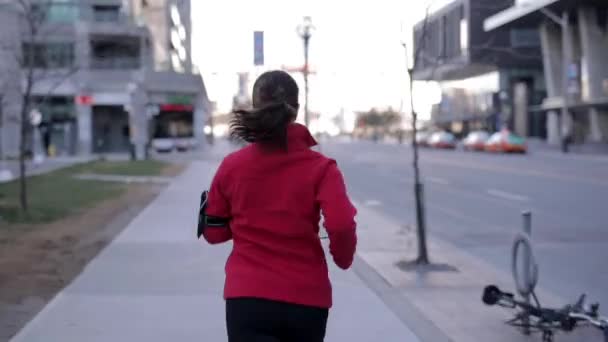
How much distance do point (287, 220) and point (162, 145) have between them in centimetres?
5802

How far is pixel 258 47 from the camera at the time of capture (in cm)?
1157

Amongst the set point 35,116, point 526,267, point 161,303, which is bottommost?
point 161,303

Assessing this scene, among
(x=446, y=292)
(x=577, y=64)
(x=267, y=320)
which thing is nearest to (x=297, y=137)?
(x=267, y=320)

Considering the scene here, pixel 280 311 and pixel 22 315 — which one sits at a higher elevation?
pixel 280 311

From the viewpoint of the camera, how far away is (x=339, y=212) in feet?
10.6

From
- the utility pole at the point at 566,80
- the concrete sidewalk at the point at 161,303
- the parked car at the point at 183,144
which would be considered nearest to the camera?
the concrete sidewalk at the point at 161,303

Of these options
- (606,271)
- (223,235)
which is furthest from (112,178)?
(223,235)

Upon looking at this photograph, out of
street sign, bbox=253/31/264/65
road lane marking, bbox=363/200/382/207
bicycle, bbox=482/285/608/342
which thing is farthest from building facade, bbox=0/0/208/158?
bicycle, bbox=482/285/608/342

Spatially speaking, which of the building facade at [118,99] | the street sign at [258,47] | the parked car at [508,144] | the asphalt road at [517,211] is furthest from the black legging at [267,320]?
the parked car at [508,144]

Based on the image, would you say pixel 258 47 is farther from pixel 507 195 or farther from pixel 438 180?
pixel 438 180

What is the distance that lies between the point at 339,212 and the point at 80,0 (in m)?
38.2

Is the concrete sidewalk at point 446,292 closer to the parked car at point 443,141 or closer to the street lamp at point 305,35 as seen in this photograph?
the street lamp at point 305,35

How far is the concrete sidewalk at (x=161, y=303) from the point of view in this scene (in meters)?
6.89

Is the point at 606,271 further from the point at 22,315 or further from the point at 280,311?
the point at 280,311
